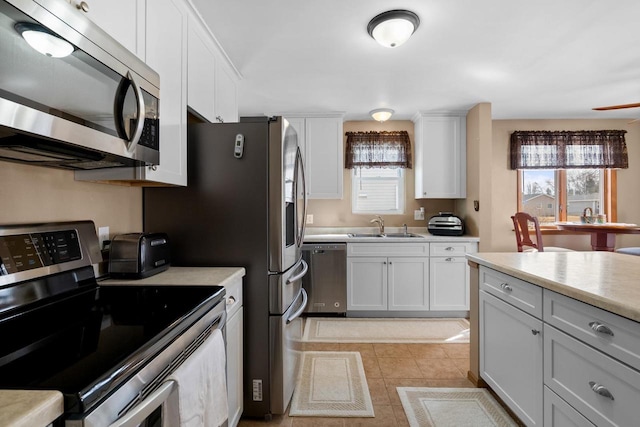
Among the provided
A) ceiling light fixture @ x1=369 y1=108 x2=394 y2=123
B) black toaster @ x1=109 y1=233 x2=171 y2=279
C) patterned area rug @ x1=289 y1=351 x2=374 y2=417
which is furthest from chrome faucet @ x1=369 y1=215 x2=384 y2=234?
black toaster @ x1=109 y1=233 x2=171 y2=279

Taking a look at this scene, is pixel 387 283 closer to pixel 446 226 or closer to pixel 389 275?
pixel 389 275

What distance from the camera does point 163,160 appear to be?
58.0 inches

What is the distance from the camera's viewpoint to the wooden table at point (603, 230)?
3.44 m

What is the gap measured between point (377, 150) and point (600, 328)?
3.23 metres

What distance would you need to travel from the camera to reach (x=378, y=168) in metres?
4.14

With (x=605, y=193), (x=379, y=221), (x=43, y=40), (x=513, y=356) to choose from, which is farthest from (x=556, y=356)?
(x=605, y=193)

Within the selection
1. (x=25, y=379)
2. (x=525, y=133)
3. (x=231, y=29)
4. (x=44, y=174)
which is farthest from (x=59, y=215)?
(x=525, y=133)

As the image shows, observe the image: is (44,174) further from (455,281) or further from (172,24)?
(455,281)

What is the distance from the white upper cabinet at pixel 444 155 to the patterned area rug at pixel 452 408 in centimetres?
229

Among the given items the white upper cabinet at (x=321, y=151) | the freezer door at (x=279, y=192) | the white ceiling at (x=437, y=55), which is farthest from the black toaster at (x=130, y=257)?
the white upper cabinet at (x=321, y=151)

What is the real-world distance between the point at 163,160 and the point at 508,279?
6.10 feet

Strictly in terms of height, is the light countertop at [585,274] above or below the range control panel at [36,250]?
below

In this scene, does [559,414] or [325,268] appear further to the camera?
[325,268]

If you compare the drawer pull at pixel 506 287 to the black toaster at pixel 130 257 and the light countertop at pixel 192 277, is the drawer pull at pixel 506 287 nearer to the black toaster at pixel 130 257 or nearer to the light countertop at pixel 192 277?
the light countertop at pixel 192 277
